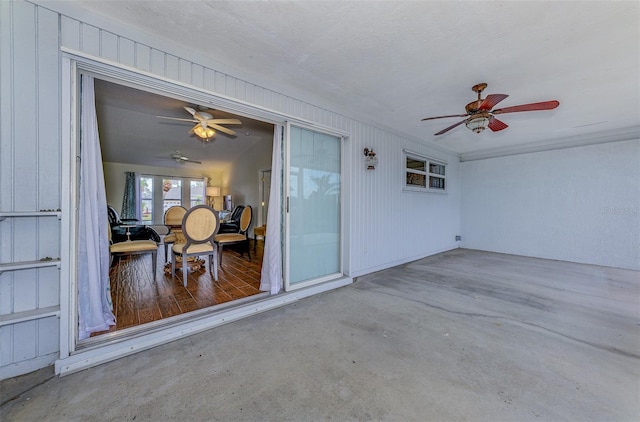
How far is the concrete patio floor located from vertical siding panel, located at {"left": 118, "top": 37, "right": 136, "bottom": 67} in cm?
225

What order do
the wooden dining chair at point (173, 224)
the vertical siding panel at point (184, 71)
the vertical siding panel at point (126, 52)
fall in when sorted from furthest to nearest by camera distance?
the wooden dining chair at point (173, 224)
the vertical siding panel at point (184, 71)
the vertical siding panel at point (126, 52)

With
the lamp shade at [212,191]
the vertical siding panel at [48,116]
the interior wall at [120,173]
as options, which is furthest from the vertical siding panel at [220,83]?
the lamp shade at [212,191]

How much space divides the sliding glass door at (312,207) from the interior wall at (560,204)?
4526mm

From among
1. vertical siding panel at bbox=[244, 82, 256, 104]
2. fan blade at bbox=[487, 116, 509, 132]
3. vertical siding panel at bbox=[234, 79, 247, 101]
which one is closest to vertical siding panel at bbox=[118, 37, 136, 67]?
vertical siding panel at bbox=[234, 79, 247, 101]

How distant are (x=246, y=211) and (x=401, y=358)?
3.76 m

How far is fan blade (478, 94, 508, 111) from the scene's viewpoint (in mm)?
2286

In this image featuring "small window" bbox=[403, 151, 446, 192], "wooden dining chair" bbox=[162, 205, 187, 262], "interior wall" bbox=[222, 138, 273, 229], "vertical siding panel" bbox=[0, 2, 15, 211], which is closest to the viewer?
"vertical siding panel" bbox=[0, 2, 15, 211]

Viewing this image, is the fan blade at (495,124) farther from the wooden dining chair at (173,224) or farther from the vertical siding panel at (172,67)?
the wooden dining chair at (173,224)

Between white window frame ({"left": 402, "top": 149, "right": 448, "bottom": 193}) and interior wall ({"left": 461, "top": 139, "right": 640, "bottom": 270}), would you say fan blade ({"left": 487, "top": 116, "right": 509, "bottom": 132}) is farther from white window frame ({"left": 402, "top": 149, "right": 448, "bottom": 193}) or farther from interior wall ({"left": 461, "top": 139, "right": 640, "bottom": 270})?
interior wall ({"left": 461, "top": 139, "right": 640, "bottom": 270})

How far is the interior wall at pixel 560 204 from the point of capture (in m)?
4.30

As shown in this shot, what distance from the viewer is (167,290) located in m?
2.93

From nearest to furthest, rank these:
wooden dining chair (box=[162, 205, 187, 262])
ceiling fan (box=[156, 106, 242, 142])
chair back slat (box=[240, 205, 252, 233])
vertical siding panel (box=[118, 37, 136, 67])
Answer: vertical siding panel (box=[118, 37, 136, 67]), ceiling fan (box=[156, 106, 242, 142]), wooden dining chair (box=[162, 205, 187, 262]), chair back slat (box=[240, 205, 252, 233])

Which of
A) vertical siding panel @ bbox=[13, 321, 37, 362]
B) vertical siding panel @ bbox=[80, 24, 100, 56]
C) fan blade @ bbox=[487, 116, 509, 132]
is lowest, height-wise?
vertical siding panel @ bbox=[13, 321, 37, 362]

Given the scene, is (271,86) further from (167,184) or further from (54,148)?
(167,184)
